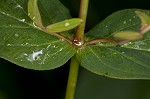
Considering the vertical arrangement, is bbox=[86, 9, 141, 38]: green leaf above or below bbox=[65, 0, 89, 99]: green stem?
above

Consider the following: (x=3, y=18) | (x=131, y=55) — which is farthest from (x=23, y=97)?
(x=131, y=55)

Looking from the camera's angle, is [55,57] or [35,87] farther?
[35,87]

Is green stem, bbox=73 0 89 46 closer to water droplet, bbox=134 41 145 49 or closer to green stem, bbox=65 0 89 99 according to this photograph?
green stem, bbox=65 0 89 99

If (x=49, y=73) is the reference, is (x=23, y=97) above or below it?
below

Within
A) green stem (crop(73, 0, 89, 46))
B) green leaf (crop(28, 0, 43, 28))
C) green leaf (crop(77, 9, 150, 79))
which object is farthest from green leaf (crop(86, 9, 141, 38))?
green leaf (crop(28, 0, 43, 28))

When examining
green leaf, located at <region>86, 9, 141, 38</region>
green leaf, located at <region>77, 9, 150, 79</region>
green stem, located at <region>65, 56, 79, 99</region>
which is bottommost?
green stem, located at <region>65, 56, 79, 99</region>

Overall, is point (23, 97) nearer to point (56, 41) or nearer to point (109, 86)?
point (109, 86)

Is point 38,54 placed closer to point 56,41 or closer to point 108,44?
point 56,41
